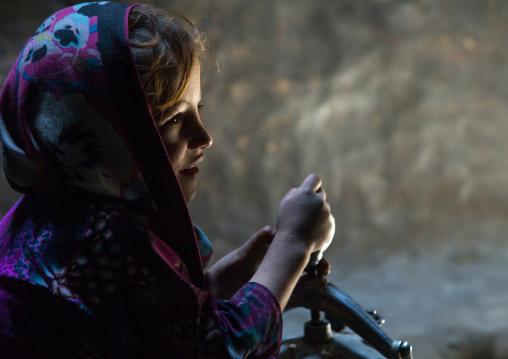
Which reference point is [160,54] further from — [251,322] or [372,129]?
[372,129]

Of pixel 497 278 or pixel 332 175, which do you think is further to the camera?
pixel 332 175

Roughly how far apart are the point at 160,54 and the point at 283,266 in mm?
221

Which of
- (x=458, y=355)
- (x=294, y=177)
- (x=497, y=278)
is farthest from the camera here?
(x=294, y=177)

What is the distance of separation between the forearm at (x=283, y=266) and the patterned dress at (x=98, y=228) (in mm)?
44

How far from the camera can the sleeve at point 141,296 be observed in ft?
1.59

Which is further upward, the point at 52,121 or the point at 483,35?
the point at 483,35

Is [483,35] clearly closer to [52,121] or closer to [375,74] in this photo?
[375,74]

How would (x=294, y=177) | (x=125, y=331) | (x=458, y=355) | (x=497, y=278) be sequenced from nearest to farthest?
(x=125, y=331) < (x=458, y=355) < (x=497, y=278) < (x=294, y=177)

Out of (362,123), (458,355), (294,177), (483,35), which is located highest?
(483,35)

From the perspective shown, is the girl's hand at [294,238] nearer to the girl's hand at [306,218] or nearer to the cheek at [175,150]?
the girl's hand at [306,218]

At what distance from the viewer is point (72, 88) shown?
49cm

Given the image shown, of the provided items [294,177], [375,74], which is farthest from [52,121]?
[375,74]

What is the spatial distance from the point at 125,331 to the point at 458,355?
1102 millimetres

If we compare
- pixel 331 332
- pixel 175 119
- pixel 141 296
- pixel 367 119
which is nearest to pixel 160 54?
pixel 175 119
